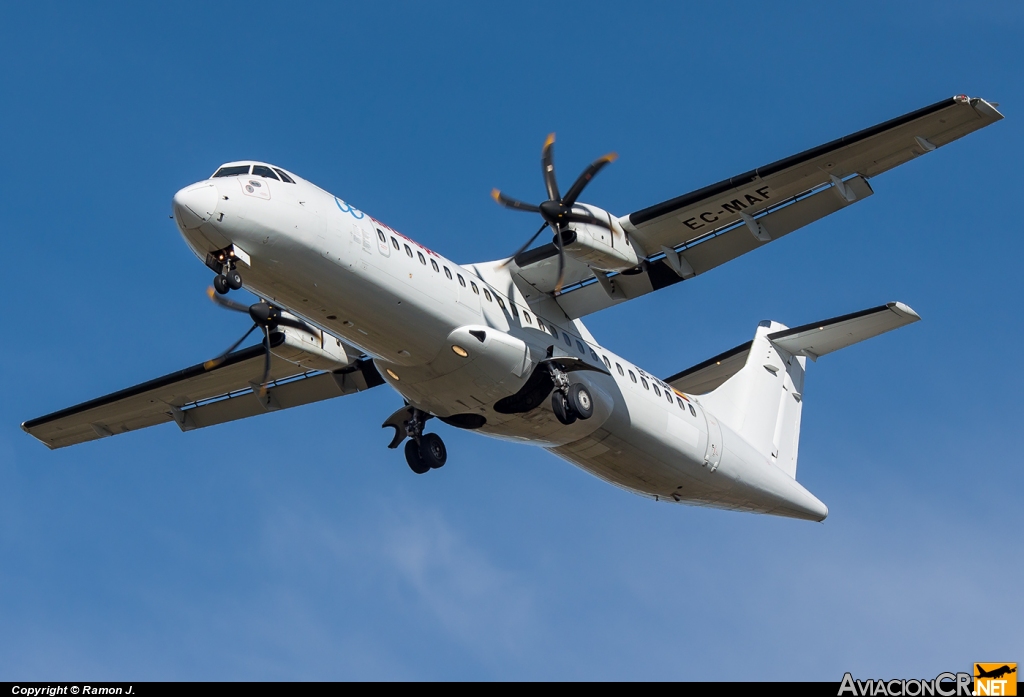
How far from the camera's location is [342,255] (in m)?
16.5

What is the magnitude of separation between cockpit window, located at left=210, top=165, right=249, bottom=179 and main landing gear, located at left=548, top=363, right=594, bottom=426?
539cm

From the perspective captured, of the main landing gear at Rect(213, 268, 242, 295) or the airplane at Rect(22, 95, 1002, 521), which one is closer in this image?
the main landing gear at Rect(213, 268, 242, 295)

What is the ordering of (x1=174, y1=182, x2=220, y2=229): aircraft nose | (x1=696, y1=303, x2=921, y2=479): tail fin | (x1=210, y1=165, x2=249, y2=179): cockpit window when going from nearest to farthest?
(x1=174, y1=182, x2=220, y2=229): aircraft nose, (x1=210, y1=165, x2=249, y2=179): cockpit window, (x1=696, y1=303, x2=921, y2=479): tail fin

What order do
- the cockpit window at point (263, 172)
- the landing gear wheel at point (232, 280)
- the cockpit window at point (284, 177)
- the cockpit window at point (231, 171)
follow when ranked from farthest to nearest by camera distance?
the cockpit window at point (284, 177) < the cockpit window at point (263, 172) < the cockpit window at point (231, 171) < the landing gear wheel at point (232, 280)

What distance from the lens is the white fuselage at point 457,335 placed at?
53.0 feet

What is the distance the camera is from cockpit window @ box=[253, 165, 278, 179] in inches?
647

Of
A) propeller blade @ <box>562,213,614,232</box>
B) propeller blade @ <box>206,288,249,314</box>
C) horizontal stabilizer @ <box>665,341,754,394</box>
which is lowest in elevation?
propeller blade @ <box>206,288,249,314</box>

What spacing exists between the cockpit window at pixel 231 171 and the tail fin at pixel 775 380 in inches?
390

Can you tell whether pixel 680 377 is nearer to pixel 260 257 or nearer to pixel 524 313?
pixel 524 313

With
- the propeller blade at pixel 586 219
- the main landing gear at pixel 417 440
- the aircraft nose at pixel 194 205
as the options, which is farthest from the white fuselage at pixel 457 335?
the propeller blade at pixel 586 219

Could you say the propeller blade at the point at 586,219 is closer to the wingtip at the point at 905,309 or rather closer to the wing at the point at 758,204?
the wing at the point at 758,204

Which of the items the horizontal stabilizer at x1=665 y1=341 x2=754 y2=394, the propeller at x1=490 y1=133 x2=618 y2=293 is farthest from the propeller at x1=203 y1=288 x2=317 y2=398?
the horizontal stabilizer at x1=665 y1=341 x2=754 y2=394

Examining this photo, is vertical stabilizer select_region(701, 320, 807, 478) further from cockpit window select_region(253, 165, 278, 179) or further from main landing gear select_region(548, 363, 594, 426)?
cockpit window select_region(253, 165, 278, 179)

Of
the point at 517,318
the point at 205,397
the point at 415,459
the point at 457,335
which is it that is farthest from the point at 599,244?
the point at 205,397
